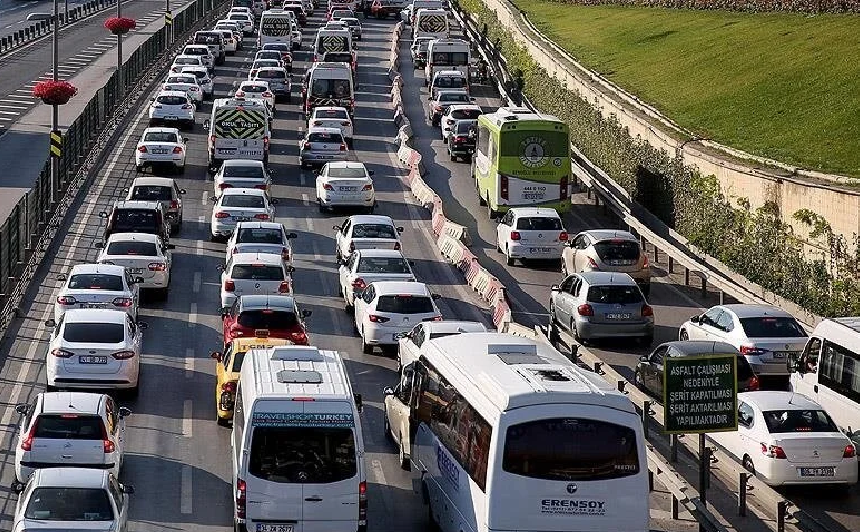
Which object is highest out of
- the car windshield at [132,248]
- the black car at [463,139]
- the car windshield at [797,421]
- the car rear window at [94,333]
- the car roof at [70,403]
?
the car roof at [70,403]

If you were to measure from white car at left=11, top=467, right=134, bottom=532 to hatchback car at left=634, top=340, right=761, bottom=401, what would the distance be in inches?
437

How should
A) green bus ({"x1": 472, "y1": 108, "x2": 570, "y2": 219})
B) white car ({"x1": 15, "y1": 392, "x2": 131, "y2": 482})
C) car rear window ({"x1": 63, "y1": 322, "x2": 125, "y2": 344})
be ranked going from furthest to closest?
green bus ({"x1": 472, "y1": 108, "x2": 570, "y2": 219}), car rear window ({"x1": 63, "y1": 322, "x2": 125, "y2": 344}), white car ({"x1": 15, "y1": 392, "x2": 131, "y2": 482})

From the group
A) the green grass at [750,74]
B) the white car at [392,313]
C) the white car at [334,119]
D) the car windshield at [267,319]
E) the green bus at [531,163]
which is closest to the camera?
the car windshield at [267,319]

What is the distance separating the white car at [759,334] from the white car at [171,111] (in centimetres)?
3492

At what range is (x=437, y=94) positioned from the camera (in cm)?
7269

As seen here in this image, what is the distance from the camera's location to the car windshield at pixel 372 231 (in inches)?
1695

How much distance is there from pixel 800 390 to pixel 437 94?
44.1m

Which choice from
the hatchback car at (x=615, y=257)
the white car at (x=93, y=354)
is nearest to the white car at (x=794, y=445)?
the white car at (x=93, y=354)

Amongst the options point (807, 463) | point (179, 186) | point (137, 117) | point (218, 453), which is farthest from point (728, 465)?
point (137, 117)

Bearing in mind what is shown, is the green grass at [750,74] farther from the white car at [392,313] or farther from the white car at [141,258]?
the white car at [141,258]

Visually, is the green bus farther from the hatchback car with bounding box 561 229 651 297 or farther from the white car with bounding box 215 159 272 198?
the hatchback car with bounding box 561 229 651 297

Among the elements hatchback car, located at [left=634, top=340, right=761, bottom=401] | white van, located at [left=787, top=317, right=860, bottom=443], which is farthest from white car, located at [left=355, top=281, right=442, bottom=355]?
white van, located at [left=787, top=317, right=860, bottom=443]

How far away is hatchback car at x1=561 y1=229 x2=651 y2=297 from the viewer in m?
40.9

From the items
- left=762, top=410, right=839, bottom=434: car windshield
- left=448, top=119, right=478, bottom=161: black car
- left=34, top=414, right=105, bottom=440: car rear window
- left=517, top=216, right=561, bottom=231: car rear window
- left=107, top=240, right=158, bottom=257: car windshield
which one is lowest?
left=448, top=119, right=478, bottom=161: black car
